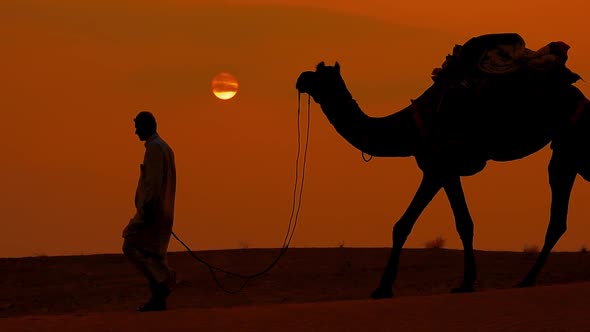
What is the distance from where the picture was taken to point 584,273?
72.1 ft

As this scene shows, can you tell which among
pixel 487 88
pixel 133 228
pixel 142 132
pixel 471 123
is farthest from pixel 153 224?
pixel 487 88

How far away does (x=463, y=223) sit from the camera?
1684cm

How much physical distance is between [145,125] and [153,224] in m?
1.13

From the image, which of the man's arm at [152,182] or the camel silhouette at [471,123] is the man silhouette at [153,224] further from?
the camel silhouette at [471,123]

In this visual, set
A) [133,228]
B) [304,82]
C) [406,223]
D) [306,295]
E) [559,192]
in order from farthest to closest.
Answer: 1. [306,295]
2. [559,192]
3. [304,82]
4. [406,223]
5. [133,228]

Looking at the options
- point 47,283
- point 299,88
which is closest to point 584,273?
point 299,88

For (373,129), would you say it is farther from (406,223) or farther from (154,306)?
(154,306)

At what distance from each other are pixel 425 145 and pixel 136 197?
3.89 meters

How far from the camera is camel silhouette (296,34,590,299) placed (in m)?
16.3

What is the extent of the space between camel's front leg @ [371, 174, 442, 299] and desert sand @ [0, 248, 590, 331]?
0.53m

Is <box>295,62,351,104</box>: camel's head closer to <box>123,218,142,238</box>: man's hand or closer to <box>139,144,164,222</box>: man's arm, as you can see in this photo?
<box>139,144,164,222</box>: man's arm

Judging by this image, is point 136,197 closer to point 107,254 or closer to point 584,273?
point 584,273

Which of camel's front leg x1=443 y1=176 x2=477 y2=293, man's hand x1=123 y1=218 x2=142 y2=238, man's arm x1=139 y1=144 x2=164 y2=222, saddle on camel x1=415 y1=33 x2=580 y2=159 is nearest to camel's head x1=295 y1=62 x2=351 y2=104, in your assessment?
saddle on camel x1=415 y1=33 x2=580 y2=159

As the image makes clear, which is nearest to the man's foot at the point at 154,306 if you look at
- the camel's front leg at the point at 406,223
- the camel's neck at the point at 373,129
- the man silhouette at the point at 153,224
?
the man silhouette at the point at 153,224
